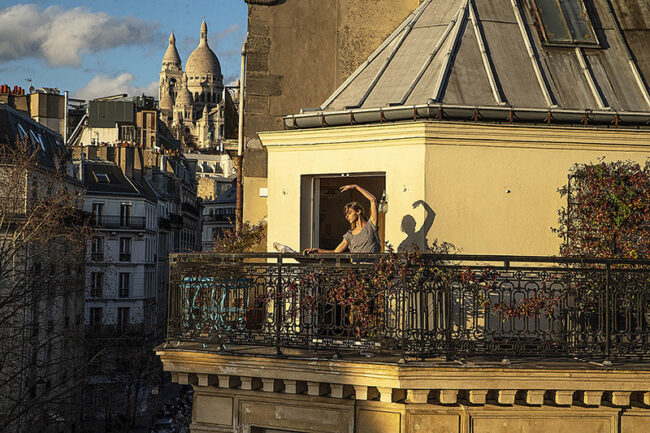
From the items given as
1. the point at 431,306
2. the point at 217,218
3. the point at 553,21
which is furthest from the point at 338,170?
the point at 217,218

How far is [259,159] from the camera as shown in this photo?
57.9ft

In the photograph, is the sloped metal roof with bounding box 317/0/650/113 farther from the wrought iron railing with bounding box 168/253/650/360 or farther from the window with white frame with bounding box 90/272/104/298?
the window with white frame with bounding box 90/272/104/298

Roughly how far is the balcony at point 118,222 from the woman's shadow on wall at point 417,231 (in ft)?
205

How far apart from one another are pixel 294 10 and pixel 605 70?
5.73 metres

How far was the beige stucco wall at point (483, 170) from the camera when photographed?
1277cm

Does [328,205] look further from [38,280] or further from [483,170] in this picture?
[38,280]

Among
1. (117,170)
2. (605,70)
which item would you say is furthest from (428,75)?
(117,170)

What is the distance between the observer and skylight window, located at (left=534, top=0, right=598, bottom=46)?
14.7 metres

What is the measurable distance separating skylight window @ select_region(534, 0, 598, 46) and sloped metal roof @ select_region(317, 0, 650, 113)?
11cm

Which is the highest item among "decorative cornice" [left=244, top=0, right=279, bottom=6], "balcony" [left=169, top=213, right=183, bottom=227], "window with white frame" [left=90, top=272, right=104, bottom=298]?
"decorative cornice" [left=244, top=0, right=279, bottom=6]

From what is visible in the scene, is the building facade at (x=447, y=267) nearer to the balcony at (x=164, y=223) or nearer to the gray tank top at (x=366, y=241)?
the gray tank top at (x=366, y=241)

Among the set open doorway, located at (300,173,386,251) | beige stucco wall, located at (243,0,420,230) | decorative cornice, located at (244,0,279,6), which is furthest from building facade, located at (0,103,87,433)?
A: open doorway, located at (300,173,386,251)

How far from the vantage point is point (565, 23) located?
14.9m

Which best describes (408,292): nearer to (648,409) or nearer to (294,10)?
(648,409)
